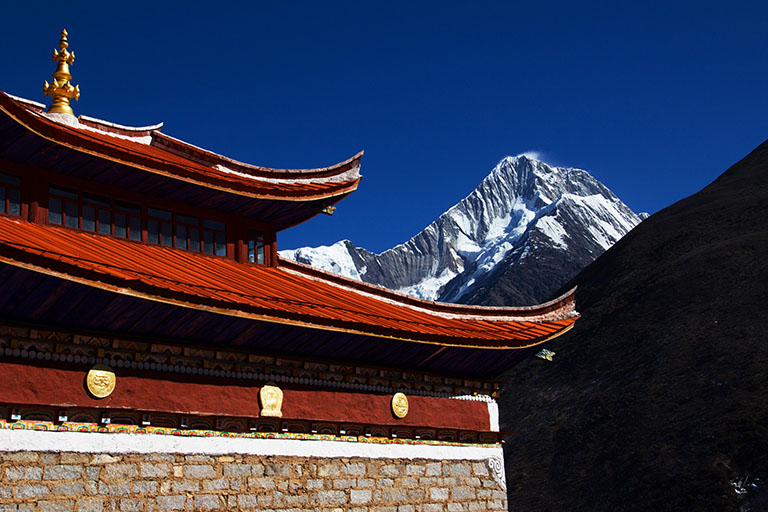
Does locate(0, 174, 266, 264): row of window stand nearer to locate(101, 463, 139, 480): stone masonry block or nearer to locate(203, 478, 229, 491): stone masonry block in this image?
locate(101, 463, 139, 480): stone masonry block

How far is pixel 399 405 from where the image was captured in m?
11.9

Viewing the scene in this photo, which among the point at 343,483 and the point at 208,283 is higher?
the point at 208,283

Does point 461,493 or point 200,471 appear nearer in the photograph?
point 200,471

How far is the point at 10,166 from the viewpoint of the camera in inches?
432

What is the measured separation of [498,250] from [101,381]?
149104 millimetres

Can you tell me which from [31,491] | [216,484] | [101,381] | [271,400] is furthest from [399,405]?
[31,491]

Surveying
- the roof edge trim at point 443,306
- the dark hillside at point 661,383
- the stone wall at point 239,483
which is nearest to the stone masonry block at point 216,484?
the stone wall at point 239,483

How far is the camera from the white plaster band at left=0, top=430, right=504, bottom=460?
28.0 feet

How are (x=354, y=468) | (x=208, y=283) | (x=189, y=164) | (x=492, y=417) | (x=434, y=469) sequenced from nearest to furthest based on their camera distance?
(x=208, y=283), (x=354, y=468), (x=434, y=469), (x=492, y=417), (x=189, y=164)

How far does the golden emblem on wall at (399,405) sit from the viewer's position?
38.8 ft

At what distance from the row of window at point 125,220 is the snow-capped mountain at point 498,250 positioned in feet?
340

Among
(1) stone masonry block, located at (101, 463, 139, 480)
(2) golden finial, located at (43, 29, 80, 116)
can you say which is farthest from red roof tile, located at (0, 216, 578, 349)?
(2) golden finial, located at (43, 29, 80, 116)

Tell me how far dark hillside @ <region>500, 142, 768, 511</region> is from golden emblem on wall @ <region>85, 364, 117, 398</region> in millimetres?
35402

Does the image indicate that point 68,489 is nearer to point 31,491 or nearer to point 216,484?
point 31,491
